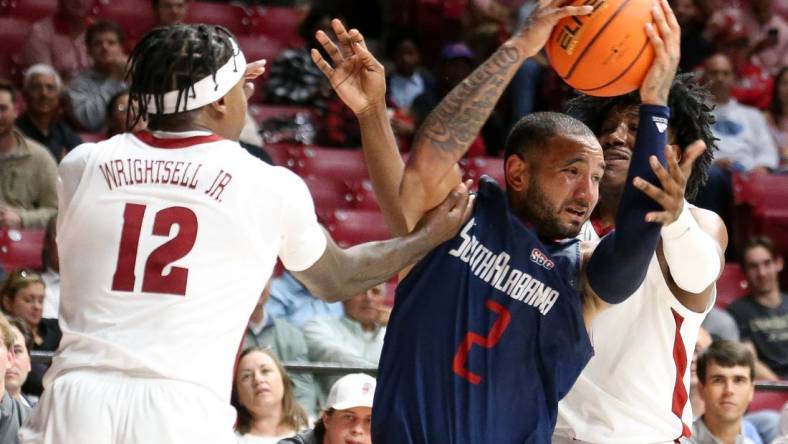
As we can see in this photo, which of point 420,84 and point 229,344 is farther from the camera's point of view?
point 420,84

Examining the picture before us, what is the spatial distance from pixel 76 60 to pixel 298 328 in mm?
3554

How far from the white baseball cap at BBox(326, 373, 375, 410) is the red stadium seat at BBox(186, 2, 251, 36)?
5348 mm

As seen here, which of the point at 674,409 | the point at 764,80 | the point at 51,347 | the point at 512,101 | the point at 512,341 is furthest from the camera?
the point at 764,80

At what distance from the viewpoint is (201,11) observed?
37.1ft

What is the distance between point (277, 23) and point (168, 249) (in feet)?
27.3

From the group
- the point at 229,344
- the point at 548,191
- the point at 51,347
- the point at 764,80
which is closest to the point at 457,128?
the point at 548,191

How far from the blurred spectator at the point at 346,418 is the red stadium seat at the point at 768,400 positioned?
11.0 feet

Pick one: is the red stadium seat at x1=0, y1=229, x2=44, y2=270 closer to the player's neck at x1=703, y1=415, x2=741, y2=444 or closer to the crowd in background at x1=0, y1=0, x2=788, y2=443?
the crowd in background at x1=0, y1=0, x2=788, y2=443

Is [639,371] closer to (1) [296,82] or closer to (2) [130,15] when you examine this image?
(1) [296,82]

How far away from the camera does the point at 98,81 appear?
9.93 meters

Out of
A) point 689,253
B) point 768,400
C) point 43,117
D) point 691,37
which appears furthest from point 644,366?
point 691,37

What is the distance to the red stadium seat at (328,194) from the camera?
32.4 feet

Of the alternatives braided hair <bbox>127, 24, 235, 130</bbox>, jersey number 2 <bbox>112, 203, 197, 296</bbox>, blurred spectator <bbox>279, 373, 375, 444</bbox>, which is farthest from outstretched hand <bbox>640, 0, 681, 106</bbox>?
blurred spectator <bbox>279, 373, 375, 444</bbox>

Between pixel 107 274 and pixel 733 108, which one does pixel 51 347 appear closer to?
pixel 107 274
